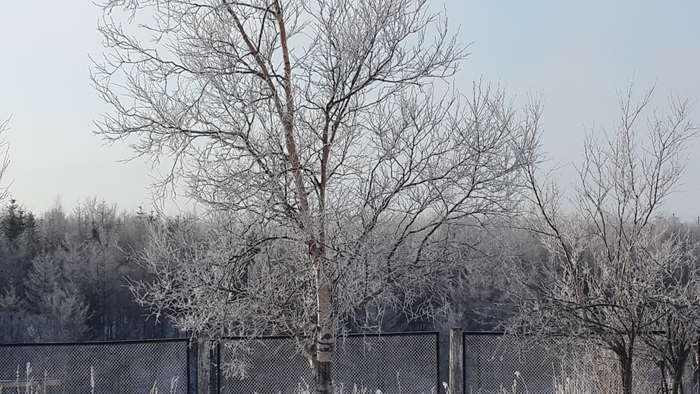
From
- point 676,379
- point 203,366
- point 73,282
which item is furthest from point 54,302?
point 676,379

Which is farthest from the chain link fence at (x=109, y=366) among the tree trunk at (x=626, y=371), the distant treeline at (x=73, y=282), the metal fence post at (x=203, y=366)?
the tree trunk at (x=626, y=371)

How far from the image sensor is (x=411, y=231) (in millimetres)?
6793

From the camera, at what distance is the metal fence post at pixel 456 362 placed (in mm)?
9867

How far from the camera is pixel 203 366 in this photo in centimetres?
973

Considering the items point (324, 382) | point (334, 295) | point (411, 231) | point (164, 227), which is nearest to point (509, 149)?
point (411, 231)

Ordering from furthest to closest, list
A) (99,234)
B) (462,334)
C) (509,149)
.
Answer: (99,234) → (462,334) → (509,149)

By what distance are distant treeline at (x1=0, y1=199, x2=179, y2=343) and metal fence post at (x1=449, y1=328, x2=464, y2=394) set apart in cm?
1838

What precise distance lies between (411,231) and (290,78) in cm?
156

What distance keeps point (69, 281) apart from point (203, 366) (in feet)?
73.8

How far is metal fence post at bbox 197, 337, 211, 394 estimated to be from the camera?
31.5ft

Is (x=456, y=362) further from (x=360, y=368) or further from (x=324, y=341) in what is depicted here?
(x=360, y=368)

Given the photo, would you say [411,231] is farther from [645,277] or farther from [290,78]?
[645,277]

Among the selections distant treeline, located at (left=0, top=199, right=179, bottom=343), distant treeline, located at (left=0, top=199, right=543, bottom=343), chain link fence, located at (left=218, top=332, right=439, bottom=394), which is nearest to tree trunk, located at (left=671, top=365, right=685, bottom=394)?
chain link fence, located at (left=218, top=332, right=439, bottom=394)

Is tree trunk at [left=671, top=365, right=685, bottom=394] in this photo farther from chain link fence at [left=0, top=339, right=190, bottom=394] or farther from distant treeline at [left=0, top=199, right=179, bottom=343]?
distant treeline at [left=0, top=199, right=179, bottom=343]
